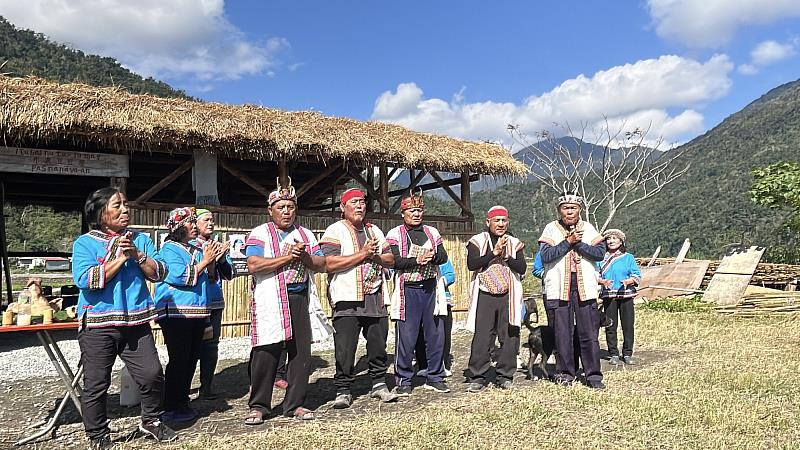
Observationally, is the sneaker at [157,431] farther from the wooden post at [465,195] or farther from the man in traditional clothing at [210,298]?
the wooden post at [465,195]

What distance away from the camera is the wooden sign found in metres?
6.96

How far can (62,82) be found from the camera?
23.8ft

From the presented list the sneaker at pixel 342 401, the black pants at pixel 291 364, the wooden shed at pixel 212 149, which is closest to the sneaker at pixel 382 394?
the sneaker at pixel 342 401

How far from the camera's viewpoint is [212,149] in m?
7.62

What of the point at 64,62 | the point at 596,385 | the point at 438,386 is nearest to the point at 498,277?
the point at 438,386

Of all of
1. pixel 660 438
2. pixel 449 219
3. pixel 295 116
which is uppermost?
pixel 295 116

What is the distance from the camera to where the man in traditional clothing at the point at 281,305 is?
156 inches

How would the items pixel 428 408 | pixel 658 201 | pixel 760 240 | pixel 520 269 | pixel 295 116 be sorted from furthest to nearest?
pixel 658 201 < pixel 760 240 < pixel 295 116 < pixel 520 269 < pixel 428 408

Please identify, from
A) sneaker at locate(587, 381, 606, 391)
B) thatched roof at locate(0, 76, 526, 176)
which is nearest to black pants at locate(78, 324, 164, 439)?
sneaker at locate(587, 381, 606, 391)

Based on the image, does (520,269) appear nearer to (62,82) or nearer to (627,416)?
(627,416)

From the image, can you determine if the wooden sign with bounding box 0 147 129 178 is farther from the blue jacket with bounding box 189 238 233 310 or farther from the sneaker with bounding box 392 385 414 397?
the sneaker with bounding box 392 385 414 397

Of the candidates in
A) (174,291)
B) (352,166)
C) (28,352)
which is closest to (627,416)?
(174,291)

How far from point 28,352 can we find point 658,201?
133 feet

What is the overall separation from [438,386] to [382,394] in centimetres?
52
